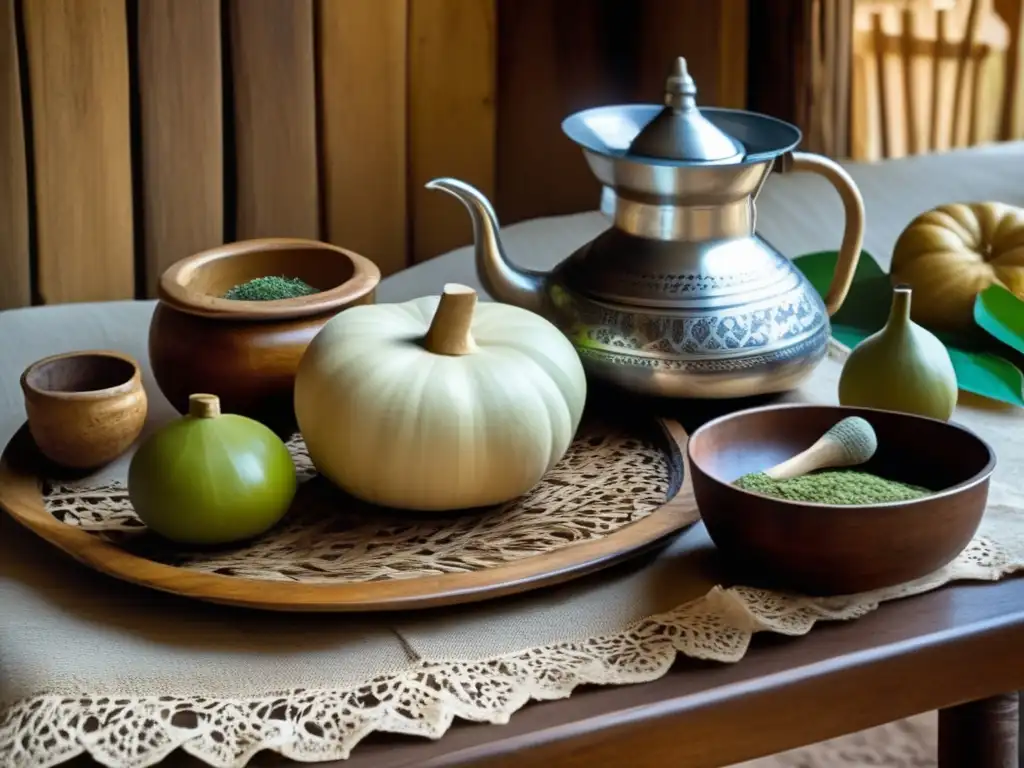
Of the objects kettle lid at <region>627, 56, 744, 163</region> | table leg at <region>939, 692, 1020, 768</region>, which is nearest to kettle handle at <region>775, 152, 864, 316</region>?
kettle lid at <region>627, 56, 744, 163</region>

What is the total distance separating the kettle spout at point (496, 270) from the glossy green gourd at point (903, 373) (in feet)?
0.65

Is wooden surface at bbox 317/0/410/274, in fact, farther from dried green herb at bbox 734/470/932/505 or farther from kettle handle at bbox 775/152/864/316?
dried green herb at bbox 734/470/932/505

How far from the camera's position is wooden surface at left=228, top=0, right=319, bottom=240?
1.12m

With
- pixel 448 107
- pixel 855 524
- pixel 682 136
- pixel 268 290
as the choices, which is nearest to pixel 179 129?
pixel 448 107

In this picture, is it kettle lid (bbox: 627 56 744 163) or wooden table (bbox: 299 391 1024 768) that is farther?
kettle lid (bbox: 627 56 744 163)

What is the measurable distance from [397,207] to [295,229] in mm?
114

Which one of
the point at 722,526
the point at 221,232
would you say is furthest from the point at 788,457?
the point at 221,232

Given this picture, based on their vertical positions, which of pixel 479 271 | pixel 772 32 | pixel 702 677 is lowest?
pixel 702 677

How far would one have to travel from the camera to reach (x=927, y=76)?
1.47 metres

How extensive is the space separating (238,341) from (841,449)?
12.7 inches

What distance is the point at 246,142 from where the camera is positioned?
1156 millimetres

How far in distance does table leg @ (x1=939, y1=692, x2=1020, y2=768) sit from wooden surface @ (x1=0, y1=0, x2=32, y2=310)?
787 mm

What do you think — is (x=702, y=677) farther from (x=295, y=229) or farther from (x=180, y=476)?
(x=295, y=229)

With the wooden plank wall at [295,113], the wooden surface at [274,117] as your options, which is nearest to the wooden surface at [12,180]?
the wooden plank wall at [295,113]
